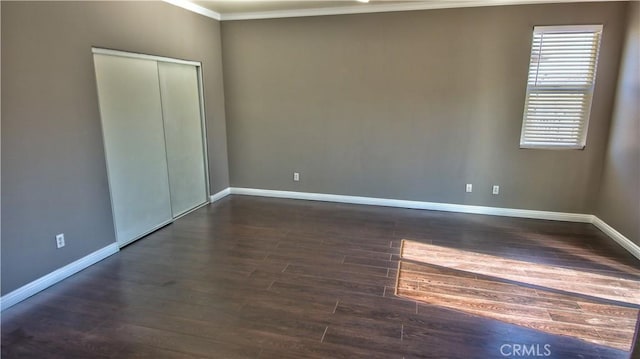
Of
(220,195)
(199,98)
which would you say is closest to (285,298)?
(220,195)

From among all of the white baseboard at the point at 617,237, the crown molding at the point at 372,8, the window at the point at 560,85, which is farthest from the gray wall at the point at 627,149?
the crown molding at the point at 372,8

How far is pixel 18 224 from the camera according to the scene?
266 cm

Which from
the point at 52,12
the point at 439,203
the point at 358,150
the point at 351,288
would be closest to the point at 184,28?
the point at 52,12

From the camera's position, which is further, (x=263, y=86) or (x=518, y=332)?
(x=263, y=86)

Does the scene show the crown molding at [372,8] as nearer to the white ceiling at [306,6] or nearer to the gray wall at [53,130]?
the white ceiling at [306,6]

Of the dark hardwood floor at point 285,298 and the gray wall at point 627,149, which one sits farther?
the gray wall at point 627,149

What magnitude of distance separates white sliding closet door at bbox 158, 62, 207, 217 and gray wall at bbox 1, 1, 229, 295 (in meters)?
0.63

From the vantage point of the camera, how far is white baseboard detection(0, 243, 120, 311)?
2.63 metres

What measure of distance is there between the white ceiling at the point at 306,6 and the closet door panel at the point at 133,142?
1.10m

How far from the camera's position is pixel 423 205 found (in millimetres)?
4949

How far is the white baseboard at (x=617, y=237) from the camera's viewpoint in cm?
353

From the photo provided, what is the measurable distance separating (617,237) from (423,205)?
2077 millimetres

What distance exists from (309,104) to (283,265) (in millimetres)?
2548

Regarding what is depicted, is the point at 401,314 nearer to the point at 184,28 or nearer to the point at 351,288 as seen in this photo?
the point at 351,288
